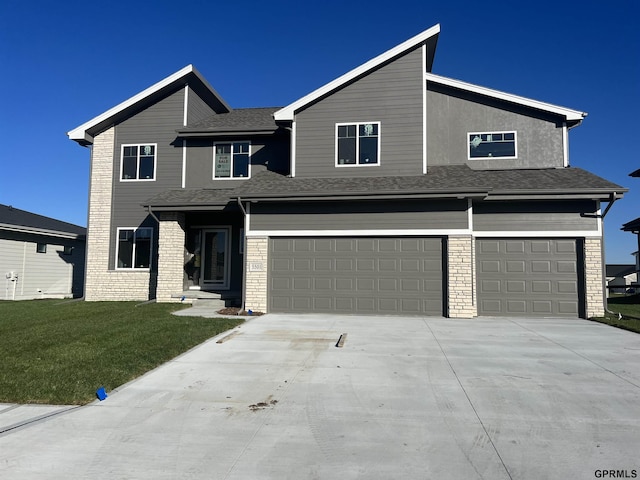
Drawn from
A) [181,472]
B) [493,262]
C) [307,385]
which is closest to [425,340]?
[307,385]

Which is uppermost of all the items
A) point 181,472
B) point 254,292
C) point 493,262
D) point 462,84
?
point 462,84

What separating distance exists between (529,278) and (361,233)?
4.74m

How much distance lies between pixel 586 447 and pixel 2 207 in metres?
25.9

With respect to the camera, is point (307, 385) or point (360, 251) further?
point (360, 251)

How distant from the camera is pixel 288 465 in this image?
3.34m

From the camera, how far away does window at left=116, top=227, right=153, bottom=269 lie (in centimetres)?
1529

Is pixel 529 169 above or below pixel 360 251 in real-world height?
above

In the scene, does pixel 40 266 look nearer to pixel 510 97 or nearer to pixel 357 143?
pixel 357 143

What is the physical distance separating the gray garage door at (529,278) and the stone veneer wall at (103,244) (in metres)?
11.7

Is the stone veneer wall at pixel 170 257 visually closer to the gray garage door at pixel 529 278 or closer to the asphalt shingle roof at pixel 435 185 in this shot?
the asphalt shingle roof at pixel 435 185

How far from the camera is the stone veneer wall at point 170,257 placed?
45.8 ft

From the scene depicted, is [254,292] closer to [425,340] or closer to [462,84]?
[425,340]

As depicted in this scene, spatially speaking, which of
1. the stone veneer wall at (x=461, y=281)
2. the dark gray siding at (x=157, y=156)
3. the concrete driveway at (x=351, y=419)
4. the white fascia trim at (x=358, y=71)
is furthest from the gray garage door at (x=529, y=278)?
the dark gray siding at (x=157, y=156)

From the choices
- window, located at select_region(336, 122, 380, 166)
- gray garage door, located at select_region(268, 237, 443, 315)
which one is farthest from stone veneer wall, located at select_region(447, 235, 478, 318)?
window, located at select_region(336, 122, 380, 166)
